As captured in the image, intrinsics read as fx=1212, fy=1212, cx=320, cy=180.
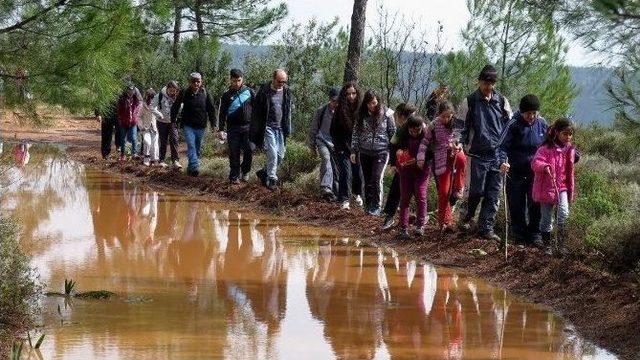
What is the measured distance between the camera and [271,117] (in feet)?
57.3

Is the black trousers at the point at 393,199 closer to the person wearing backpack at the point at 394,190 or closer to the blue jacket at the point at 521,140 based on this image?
the person wearing backpack at the point at 394,190

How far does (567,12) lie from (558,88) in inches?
686

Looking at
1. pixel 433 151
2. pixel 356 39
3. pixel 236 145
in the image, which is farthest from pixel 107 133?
pixel 433 151

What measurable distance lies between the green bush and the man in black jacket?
312 inches

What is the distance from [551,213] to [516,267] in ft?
3.04

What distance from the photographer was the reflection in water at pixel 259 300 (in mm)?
8602

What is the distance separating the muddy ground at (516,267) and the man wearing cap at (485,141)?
14.0 inches

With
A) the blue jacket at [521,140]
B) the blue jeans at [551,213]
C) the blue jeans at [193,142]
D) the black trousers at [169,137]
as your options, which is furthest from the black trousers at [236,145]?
the blue jeans at [551,213]

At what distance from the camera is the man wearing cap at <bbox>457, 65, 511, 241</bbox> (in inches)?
505

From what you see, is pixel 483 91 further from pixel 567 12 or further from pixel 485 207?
pixel 567 12

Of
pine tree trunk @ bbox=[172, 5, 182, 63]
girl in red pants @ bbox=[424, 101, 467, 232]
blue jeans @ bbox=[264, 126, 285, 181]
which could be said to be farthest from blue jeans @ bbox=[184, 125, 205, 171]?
pine tree trunk @ bbox=[172, 5, 182, 63]

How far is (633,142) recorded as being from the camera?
9305mm

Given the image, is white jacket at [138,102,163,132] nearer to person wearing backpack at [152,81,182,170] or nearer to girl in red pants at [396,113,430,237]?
person wearing backpack at [152,81,182,170]

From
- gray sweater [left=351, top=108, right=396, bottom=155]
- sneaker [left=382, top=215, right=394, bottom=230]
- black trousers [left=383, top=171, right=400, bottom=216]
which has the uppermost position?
gray sweater [left=351, top=108, right=396, bottom=155]
